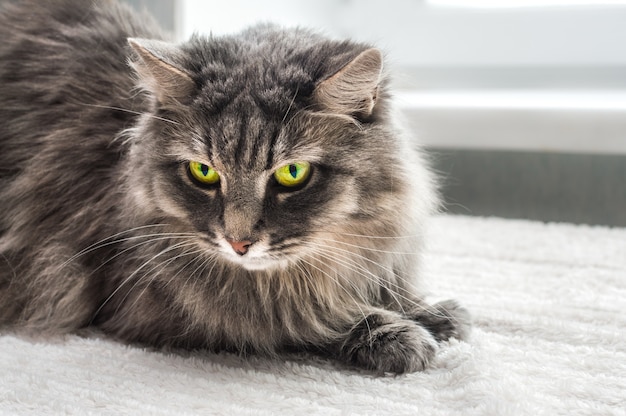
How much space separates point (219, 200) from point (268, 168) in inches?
4.2

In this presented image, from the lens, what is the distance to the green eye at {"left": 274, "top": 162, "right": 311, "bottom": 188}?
42.2 inches

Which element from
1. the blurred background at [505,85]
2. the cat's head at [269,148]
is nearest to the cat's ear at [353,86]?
the cat's head at [269,148]

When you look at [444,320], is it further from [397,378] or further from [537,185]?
[537,185]

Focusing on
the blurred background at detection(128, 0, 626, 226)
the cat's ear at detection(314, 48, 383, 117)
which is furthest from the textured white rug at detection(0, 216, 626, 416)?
the blurred background at detection(128, 0, 626, 226)

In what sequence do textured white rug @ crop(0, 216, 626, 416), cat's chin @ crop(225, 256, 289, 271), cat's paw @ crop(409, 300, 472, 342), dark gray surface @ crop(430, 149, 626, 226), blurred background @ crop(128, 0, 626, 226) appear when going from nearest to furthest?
1. textured white rug @ crop(0, 216, 626, 416)
2. cat's chin @ crop(225, 256, 289, 271)
3. cat's paw @ crop(409, 300, 472, 342)
4. blurred background @ crop(128, 0, 626, 226)
5. dark gray surface @ crop(430, 149, 626, 226)

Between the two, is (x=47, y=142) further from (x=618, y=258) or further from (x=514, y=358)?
(x=618, y=258)

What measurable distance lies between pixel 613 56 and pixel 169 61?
72.0 inches

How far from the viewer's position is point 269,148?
1046 millimetres

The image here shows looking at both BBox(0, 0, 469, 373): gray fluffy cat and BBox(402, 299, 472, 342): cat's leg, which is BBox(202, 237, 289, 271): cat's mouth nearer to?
BBox(0, 0, 469, 373): gray fluffy cat

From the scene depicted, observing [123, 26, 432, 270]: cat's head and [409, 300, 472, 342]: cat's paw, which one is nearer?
[123, 26, 432, 270]: cat's head

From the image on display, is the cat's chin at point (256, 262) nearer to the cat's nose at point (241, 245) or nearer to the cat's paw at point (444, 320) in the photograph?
the cat's nose at point (241, 245)

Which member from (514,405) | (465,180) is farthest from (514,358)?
(465,180)

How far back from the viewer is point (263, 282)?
1185mm

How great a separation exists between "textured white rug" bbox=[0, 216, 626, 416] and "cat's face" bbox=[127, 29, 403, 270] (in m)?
0.21
